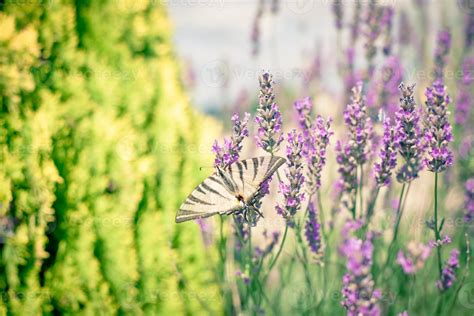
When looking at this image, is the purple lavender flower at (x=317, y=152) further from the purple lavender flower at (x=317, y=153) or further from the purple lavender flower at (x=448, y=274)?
the purple lavender flower at (x=448, y=274)

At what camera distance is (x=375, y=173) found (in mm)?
1538

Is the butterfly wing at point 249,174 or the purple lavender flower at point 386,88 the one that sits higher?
the purple lavender flower at point 386,88

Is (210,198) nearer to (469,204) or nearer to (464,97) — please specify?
(469,204)

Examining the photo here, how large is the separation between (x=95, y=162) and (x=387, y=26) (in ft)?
6.40

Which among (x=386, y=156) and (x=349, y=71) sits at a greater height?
(x=349, y=71)

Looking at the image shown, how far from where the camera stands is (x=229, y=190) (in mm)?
1341

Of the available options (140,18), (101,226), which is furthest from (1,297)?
(140,18)

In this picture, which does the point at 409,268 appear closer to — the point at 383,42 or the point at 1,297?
the point at 383,42

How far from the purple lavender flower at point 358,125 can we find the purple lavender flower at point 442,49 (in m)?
1.14

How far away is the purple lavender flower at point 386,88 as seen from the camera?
96.2 inches

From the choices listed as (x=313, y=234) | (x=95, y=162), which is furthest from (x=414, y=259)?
(x=95, y=162)

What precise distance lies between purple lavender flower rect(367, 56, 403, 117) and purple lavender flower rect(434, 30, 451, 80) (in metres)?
0.23

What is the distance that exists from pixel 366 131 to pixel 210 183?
66 cm

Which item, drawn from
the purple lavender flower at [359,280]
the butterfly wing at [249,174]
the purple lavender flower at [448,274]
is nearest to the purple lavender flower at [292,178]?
the butterfly wing at [249,174]
